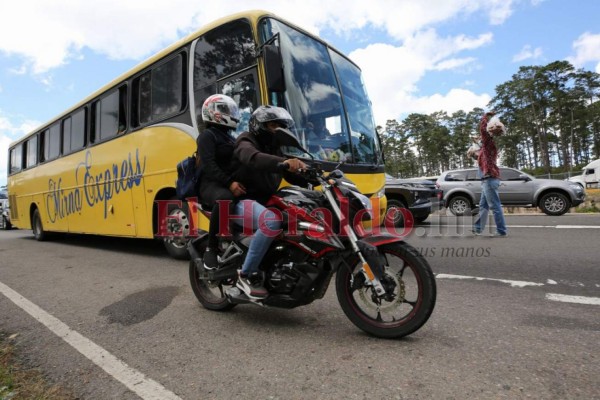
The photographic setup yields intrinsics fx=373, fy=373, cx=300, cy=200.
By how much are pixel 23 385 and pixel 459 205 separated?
42.4ft

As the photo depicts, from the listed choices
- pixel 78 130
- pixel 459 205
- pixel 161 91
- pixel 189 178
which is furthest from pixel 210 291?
pixel 459 205

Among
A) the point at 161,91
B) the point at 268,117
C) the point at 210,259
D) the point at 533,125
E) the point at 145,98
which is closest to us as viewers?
the point at 268,117

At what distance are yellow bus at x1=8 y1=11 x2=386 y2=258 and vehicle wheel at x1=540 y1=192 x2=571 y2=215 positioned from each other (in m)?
8.68

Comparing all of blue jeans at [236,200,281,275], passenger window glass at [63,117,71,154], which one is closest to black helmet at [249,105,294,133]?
blue jeans at [236,200,281,275]

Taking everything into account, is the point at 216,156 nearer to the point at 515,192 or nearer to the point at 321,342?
the point at 321,342

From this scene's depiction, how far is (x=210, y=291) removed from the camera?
11.5 ft

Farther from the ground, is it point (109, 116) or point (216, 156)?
point (109, 116)

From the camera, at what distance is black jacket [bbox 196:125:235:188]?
3.00 metres

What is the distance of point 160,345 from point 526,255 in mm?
4802

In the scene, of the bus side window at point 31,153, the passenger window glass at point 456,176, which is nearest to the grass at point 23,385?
the bus side window at point 31,153

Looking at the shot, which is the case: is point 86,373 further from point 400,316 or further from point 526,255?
point 526,255

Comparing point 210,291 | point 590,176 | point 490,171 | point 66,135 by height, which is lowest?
point 210,291

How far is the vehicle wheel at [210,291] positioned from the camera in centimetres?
323

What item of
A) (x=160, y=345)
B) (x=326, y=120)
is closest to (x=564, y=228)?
(x=326, y=120)
